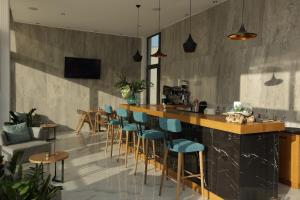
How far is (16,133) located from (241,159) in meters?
4.08

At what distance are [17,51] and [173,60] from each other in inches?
187

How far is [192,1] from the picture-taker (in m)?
5.95

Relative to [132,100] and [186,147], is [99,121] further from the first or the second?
[186,147]

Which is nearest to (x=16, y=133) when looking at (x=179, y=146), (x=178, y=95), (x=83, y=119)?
(x=179, y=146)

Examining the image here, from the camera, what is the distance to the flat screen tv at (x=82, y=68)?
8.81 metres

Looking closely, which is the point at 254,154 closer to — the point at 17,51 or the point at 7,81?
the point at 7,81

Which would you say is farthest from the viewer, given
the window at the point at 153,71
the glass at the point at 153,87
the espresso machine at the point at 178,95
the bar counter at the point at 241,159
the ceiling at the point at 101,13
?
the glass at the point at 153,87

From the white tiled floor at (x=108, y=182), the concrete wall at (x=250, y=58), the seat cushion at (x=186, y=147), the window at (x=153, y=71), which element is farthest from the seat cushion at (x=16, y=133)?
the window at (x=153, y=71)

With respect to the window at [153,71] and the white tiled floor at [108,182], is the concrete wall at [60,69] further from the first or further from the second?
the white tiled floor at [108,182]

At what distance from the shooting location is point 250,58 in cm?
527

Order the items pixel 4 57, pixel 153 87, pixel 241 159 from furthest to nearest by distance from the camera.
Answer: pixel 153 87, pixel 4 57, pixel 241 159

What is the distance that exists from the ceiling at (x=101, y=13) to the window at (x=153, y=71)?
639 mm

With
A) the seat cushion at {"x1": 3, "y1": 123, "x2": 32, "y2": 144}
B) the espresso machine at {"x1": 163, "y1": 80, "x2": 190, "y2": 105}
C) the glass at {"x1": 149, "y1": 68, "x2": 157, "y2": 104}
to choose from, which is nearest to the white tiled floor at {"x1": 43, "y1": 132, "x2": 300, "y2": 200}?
the seat cushion at {"x1": 3, "y1": 123, "x2": 32, "y2": 144}

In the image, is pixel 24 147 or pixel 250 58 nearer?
pixel 24 147
